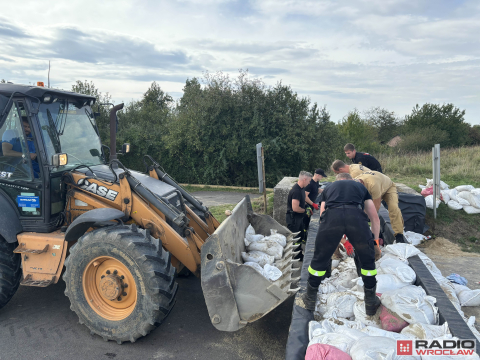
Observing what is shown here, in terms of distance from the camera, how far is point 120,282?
3.68 meters

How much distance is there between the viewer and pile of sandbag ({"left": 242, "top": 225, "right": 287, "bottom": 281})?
404cm

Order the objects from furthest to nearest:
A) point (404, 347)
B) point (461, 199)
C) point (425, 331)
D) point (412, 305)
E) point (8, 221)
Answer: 1. point (461, 199)
2. point (8, 221)
3. point (412, 305)
4. point (425, 331)
5. point (404, 347)

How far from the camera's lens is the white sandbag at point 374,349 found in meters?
2.54

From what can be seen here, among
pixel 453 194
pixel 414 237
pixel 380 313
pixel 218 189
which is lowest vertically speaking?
pixel 218 189

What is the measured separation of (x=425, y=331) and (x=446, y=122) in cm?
3343

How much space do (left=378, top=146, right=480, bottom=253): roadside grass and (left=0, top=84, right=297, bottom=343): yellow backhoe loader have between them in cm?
557

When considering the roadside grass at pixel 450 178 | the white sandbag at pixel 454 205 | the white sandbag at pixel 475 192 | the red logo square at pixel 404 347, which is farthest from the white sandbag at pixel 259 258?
the white sandbag at pixel 475 192

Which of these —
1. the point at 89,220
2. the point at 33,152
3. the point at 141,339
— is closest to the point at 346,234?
the point at 141,339

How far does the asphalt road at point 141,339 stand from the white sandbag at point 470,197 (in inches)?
265

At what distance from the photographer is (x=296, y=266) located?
188 inches

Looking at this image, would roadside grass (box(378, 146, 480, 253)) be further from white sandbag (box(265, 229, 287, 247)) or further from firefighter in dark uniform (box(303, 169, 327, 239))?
white sandbag (box(265, 229, 287, 247))

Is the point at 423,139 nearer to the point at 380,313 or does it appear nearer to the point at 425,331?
the point at 380,313

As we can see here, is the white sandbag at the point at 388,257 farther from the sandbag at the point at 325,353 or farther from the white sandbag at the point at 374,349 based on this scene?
the sandbag at the point at 325,353

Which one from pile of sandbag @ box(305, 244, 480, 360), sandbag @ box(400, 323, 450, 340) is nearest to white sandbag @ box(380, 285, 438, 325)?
pile of sandbag @ box(305, 244, 480, 360)
